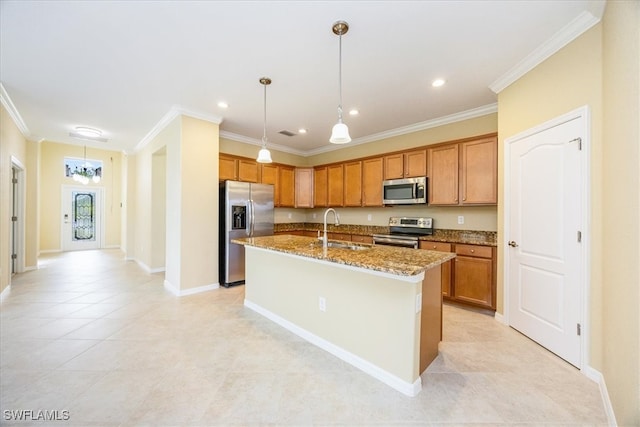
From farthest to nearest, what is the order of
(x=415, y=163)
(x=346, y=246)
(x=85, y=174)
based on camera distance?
(x=85, y=174) < (x=415, y=163) < (x=346, y=246)

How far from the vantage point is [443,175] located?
3.86 meters

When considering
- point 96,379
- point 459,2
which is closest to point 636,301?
→ point 459,2

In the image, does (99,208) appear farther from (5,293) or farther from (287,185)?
(287,185)

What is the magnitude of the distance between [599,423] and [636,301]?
0.86 m

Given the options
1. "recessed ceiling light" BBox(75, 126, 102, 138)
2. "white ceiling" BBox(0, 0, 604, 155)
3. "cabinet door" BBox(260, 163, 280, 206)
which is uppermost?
"recessed ceiling light" BBox(75, 126, 102, 138)

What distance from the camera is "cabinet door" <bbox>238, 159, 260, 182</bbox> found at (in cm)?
479

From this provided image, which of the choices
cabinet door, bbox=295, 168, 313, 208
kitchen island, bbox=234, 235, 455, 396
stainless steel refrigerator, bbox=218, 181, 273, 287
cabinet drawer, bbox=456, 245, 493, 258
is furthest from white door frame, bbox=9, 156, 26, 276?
cabinet drawer, bbox=456, 245, 493, 258

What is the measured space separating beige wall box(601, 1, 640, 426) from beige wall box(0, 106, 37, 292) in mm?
6533

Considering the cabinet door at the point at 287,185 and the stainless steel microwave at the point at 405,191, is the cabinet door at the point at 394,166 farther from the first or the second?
the cabinet door at the point at 287,185

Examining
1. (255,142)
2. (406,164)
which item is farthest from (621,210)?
(255,142)

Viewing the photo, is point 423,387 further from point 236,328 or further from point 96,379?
point 96,379

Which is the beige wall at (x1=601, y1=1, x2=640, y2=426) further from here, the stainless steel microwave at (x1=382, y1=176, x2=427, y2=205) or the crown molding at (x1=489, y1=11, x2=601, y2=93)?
the stainless steel microwave at (x1=382, y1=176, x2=427, y2=205)

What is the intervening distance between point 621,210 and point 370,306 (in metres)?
1.68

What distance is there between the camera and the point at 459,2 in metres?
1.85
